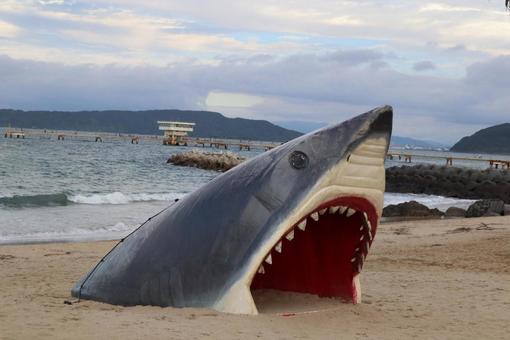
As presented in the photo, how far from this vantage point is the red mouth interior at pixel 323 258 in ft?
14.8

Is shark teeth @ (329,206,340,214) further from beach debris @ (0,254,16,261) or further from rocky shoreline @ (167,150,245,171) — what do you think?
rocky shoreline @ (167,150,245,171)

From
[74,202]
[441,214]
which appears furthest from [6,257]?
[441,214]

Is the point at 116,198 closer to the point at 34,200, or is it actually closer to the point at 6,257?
the point at 34,200

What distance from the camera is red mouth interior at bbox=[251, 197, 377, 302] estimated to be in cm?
452

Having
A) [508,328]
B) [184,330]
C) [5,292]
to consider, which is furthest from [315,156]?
[5,292]

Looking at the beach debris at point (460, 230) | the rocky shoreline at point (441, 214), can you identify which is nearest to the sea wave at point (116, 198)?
the rocky shoreline at point (441, 214)

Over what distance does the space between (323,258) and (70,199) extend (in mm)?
21997

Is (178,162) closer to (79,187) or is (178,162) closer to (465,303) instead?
(79,187)

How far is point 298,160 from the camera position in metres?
4.16

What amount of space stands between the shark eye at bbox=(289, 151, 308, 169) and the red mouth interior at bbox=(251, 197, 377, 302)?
0.39 m

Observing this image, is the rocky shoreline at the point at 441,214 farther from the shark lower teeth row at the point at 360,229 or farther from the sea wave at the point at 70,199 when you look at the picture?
the shark lower teeth row at the point at 360,229

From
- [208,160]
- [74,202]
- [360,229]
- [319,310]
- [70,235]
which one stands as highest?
[360,229]

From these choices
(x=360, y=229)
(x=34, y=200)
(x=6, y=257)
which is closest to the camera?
(x=360, y=229)

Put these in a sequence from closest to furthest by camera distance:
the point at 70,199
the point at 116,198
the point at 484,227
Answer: the point at 484,227 → the point at 70,199 → the point at 116,198
